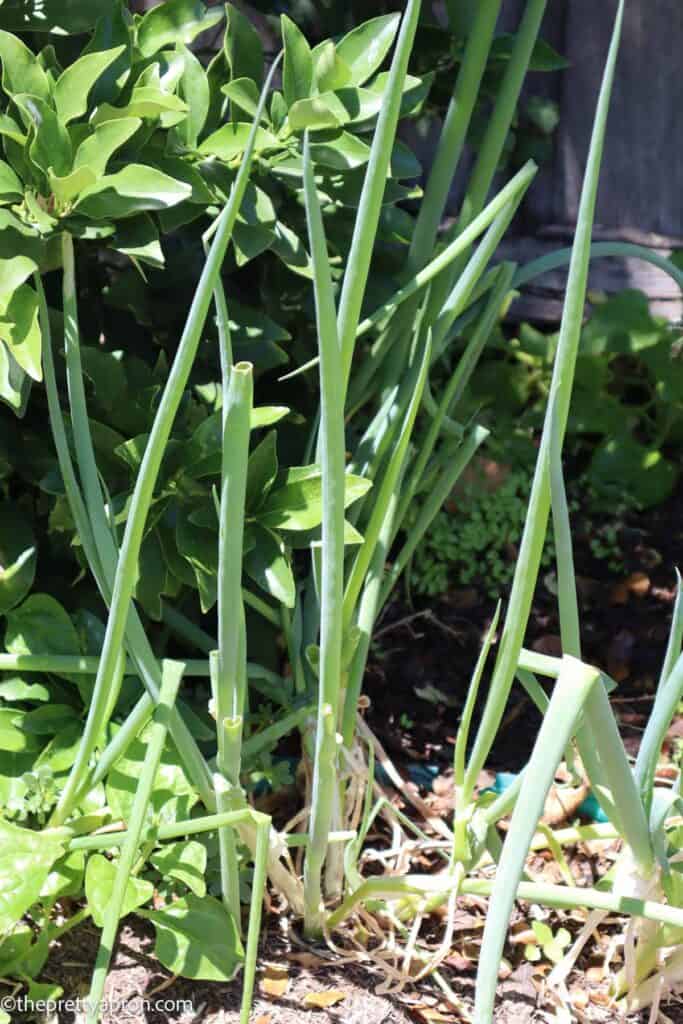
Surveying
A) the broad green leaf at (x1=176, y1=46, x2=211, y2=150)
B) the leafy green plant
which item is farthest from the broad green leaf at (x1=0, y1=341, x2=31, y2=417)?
the leafy green plant

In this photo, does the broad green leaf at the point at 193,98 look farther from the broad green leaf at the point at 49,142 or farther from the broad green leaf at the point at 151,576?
the broad green leaf at the point at 151,576

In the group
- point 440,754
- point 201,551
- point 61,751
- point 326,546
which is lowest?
point 440,754

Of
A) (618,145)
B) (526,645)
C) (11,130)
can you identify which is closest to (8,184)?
(11,130)

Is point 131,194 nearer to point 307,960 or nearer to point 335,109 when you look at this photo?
point 335,109

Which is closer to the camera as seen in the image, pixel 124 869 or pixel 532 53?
pixel 124 869

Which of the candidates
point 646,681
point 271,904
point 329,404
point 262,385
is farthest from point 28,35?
point 646,681

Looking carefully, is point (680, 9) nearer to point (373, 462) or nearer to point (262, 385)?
point (262, 385)

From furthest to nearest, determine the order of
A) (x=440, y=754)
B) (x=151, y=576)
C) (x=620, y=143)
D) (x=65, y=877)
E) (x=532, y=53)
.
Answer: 1. (x=620, y=143)
2. (x=440, y=754)
3. (x=532, y=53)
4. (x=151, y=576)
5. (x=65, y=877)

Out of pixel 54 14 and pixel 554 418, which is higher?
pixel 54 14
